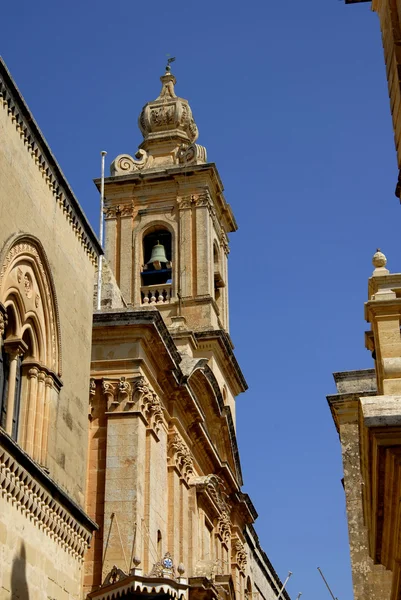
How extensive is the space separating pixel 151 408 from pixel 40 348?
7.84 metres

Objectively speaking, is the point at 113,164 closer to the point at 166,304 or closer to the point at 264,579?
the point at 166,304

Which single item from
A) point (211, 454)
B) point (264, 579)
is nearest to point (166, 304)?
point (211, 454)

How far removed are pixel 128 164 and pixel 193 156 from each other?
2.45 m

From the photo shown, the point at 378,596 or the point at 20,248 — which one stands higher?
the point at 20,248

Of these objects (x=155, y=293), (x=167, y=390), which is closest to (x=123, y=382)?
(x=167, y=390)

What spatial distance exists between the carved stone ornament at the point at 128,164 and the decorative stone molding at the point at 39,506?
920 inches

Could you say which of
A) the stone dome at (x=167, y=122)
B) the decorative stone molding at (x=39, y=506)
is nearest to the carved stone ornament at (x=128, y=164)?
the stone dome at (x=167, y=122)

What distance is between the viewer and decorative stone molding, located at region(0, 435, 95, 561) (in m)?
11.4

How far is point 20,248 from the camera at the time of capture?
12.7 metres

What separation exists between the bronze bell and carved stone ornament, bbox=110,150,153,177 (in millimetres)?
3529

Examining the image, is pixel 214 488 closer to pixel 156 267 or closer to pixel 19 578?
pixel 156 267

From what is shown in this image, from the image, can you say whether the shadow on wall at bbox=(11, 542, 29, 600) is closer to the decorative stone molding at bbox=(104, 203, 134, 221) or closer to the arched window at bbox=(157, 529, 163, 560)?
the arched window at bbox=(157, 529, 163, 560)

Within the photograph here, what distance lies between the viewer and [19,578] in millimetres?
11523

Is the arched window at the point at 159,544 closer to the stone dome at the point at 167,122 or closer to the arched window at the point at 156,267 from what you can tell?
the arched window at the point at 156,267
